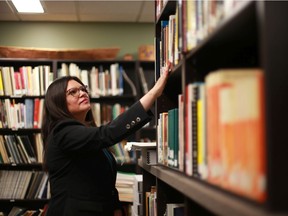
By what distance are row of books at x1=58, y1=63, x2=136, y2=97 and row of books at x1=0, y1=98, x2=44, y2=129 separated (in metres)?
0.42

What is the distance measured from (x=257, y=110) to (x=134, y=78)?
376cm

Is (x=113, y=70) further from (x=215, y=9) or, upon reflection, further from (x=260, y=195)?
(x=260, y=195)

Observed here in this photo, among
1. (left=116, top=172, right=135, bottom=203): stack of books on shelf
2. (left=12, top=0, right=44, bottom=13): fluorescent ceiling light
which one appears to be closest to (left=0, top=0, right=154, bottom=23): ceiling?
(left=12, top=0, right=44, bottom=13): fluorescent ceiling light

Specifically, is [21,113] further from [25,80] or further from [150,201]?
[150,201]

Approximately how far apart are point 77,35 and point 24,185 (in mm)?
1789

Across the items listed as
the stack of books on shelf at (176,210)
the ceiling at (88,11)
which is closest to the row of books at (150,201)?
the stack of books on shelf at (176,210)

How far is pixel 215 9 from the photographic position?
2.99ft

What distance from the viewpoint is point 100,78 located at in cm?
408

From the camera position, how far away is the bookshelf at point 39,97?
3986mm

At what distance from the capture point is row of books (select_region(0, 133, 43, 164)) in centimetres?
394

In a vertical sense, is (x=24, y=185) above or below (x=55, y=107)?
below

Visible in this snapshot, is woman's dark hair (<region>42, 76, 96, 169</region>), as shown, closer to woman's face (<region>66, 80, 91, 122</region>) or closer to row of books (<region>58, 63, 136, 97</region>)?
woman's face (<region>66, 80, 91, 122</region>)

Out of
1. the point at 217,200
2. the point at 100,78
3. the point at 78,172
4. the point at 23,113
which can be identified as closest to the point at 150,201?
the point at 78,172

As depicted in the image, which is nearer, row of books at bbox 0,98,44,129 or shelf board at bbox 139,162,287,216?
shelf board at bbox 139,162,287,216
